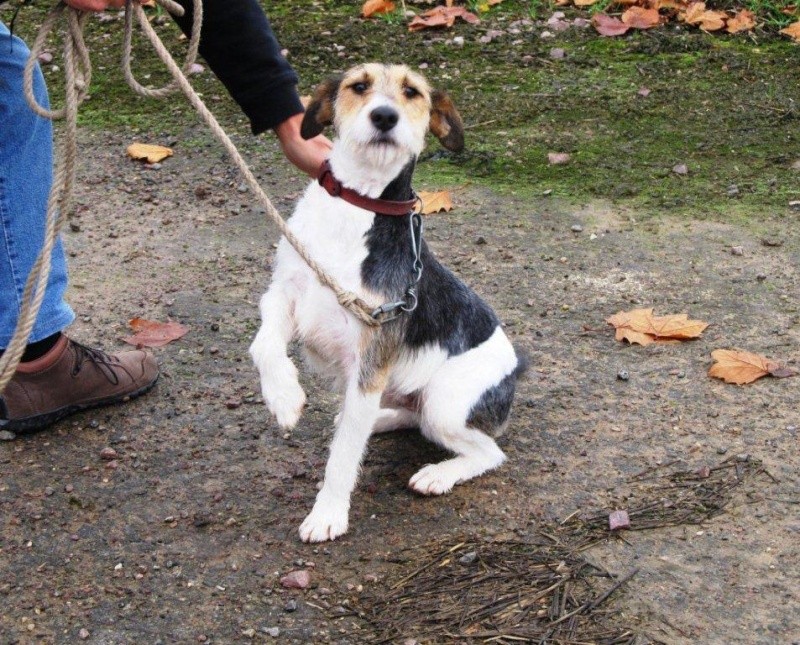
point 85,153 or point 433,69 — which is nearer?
point 85,153

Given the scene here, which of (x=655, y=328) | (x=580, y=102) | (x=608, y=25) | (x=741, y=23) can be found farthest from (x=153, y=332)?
(x=741, y=23)

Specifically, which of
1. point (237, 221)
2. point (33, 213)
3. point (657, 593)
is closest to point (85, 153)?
point (237, 221)

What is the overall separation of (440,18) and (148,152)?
2615 mm

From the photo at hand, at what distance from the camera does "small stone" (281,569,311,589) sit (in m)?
3.24

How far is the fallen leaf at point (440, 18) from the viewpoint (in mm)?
7891

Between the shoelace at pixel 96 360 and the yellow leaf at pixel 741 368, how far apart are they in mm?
2357

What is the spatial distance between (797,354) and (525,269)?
1349 millimetres

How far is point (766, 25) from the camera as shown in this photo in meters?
7.76

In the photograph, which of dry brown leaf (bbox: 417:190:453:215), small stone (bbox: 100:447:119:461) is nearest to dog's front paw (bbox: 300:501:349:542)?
small stone (bbox: 100:447:119:461)

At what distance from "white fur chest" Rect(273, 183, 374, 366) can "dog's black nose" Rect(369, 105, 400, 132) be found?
28 cm

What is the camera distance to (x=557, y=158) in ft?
20.5

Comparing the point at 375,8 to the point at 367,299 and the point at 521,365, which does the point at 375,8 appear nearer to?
the point at 521,365

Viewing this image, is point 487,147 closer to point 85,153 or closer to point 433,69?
point 433,69

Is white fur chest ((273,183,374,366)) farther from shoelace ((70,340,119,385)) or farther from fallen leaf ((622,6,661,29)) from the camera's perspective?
fallen leaf ((622,6,661,29))
